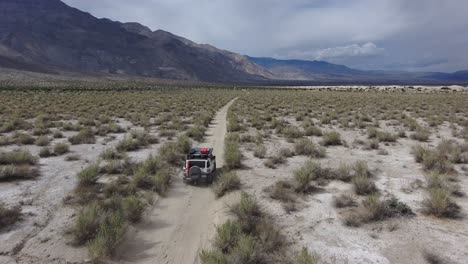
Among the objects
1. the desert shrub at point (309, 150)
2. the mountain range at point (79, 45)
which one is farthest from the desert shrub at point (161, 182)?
the mountain range at point (79, 45)

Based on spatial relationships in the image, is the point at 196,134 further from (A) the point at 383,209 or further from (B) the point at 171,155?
(A) the point at 383,209

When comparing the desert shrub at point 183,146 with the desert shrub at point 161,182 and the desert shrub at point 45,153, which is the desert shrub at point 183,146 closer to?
the desert shrub at point 161,182

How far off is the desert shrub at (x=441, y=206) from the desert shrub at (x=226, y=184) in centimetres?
424

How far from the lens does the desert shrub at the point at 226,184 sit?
7.78 m

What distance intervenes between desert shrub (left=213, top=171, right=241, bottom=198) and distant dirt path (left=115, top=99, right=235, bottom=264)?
20cm

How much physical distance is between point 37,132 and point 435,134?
19.2 meters

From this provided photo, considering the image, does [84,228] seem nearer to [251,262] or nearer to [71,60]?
[251,262]

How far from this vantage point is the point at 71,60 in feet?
495

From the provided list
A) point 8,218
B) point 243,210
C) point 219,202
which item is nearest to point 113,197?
point 8,218

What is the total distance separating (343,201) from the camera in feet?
22.8

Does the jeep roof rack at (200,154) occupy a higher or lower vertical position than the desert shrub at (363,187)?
higher

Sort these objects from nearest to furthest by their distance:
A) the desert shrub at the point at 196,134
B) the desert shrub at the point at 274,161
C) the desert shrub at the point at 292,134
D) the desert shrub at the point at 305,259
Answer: the desert shrub at the point at 305,259 < the desert shrub at the point at 274,161 < the desert shrub at the point at 196,134 < the desert shrub at the point at 292,134

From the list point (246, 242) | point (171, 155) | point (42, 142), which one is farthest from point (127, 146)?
point (246, 242)

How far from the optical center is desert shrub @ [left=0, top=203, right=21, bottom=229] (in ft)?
19.3
